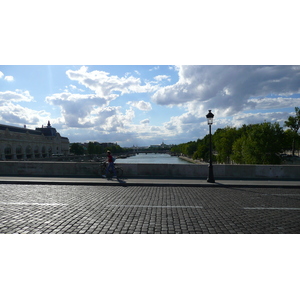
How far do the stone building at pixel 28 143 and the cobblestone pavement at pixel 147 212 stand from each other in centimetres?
9988

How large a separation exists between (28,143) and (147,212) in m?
124

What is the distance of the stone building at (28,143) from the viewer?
320 feet

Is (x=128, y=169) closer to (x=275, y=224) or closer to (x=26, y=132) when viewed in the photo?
(x=275, y=224)

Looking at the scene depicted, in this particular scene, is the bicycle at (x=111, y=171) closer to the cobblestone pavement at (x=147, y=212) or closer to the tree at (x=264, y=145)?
the cobblestone pavement at (x=147, y=212)

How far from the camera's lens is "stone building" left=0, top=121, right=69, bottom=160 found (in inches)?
3841

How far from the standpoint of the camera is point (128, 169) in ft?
45.8

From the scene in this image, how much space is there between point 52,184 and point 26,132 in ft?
411

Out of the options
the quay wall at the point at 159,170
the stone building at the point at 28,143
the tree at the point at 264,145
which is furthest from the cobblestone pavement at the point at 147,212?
the stone building at the point at 28,143

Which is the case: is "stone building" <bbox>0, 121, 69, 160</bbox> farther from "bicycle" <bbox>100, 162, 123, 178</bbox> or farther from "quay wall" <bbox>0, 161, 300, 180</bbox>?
"bicycle" <bbox>100, 162, 123, 178</bbox>

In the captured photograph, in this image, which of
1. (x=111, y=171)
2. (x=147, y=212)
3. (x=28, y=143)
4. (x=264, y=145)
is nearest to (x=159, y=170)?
(x=111, y=171)

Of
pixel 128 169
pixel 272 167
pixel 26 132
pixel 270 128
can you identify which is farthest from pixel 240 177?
pixel 26 132

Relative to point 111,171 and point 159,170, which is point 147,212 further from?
point 111,171

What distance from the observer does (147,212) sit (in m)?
6.27

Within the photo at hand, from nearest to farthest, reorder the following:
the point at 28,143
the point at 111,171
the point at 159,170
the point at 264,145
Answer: the point at 111,171, the point at 159,170, the point at 264,145, the point at 28,143
